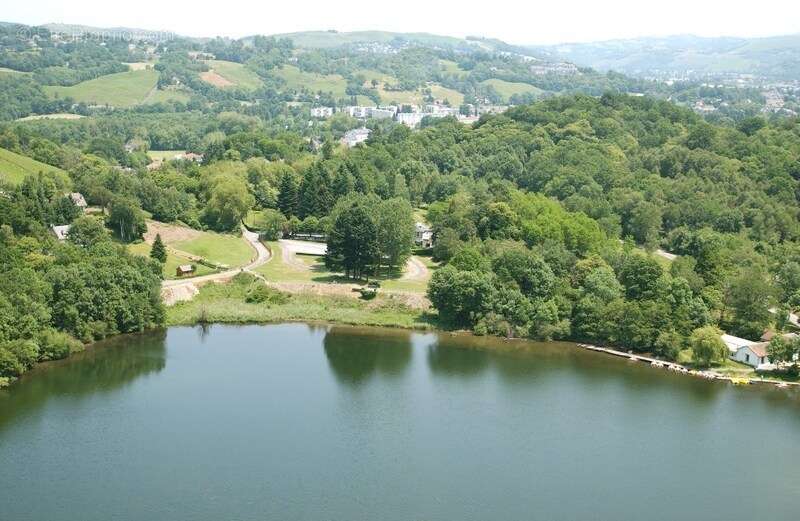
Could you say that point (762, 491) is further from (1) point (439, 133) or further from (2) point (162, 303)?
(1) point (439, 133)

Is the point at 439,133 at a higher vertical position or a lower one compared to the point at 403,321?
higher

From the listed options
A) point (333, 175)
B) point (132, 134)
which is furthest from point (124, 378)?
Answer: point (132, 134)

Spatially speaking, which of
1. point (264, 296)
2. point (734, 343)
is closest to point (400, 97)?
point (264, 296)

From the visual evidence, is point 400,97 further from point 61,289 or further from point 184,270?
point 61,289

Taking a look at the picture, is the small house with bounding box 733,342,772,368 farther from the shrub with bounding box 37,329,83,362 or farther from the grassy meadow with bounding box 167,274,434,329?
the shrub with bounding box 37,329,83,362

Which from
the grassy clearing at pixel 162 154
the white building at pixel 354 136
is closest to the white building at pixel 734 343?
the grassy clearing at pixel 162 154

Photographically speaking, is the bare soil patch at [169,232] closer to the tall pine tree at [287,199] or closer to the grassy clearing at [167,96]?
the tall pine tree at [287,199]

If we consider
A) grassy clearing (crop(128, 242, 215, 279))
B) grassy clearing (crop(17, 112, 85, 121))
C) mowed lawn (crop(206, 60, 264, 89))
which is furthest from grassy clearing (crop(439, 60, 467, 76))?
grassy clearing (crop(128, 242, 215, 279))
